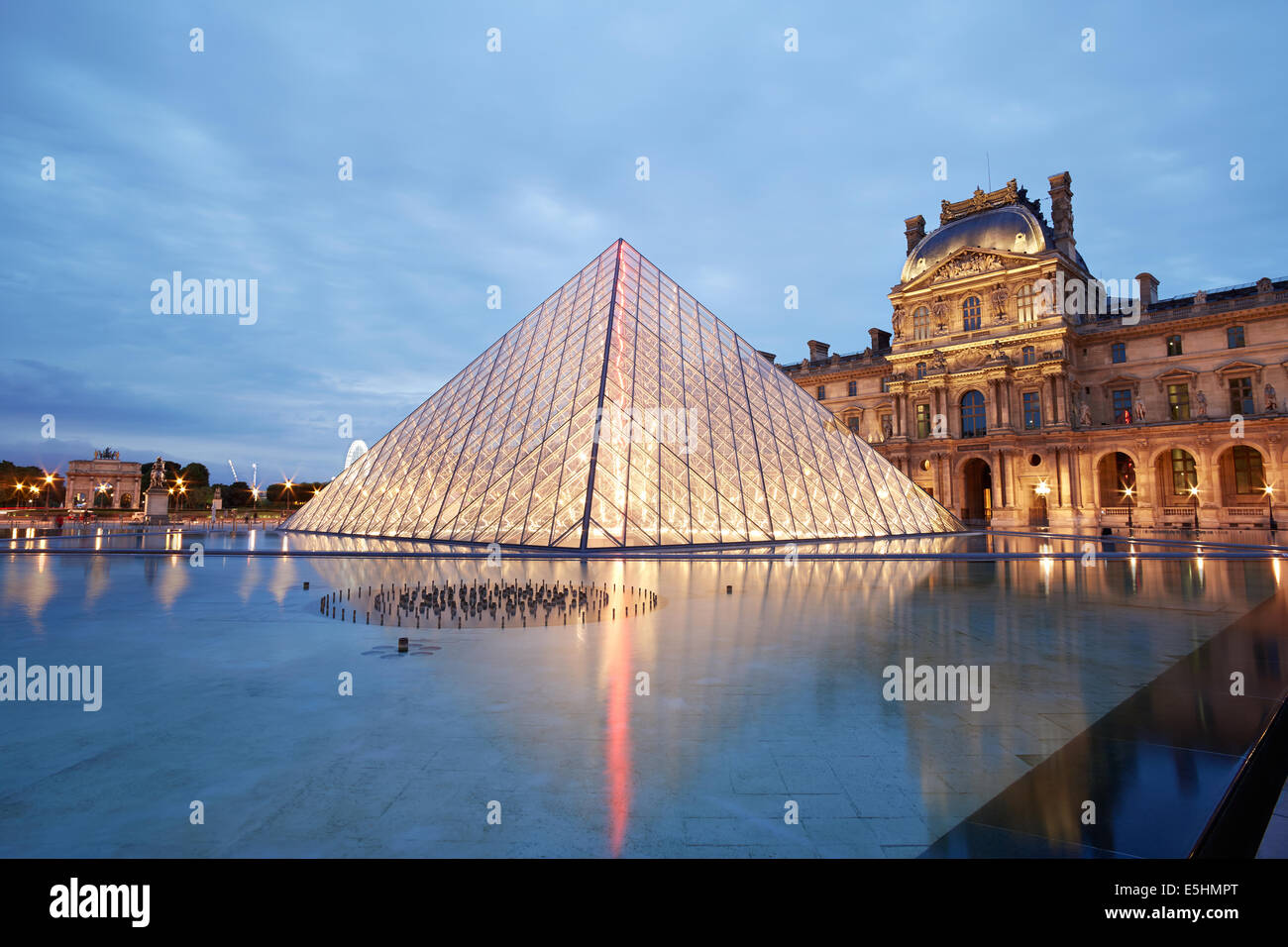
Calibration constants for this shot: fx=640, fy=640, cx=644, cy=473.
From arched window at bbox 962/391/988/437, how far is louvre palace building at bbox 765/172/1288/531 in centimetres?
10

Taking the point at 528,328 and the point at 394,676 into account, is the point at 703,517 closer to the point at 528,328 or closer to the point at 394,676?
the point at 528,328

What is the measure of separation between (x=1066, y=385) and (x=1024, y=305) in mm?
6889

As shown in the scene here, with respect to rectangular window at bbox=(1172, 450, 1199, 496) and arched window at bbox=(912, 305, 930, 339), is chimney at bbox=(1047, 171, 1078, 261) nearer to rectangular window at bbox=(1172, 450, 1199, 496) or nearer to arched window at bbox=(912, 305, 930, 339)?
arched window at bbox=(912, 305, 930, 339)

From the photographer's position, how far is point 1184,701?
5590 mm

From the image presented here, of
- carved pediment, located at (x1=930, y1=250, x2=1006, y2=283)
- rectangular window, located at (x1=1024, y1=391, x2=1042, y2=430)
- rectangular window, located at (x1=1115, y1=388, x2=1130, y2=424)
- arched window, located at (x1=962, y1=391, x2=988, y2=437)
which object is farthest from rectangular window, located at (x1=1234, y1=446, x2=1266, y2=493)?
carved pediment, located at (x1=930, y1=250, x2=1006, y2=283)

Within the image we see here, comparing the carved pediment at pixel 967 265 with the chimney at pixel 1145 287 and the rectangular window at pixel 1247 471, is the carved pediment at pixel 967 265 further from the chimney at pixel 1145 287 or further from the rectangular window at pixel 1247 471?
the rectangular window at pixel 1247 471

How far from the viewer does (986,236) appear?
2008 inches

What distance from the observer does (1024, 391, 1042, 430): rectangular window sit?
4753cm

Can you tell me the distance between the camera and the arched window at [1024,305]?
158 ft

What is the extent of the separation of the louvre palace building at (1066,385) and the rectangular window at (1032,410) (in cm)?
11

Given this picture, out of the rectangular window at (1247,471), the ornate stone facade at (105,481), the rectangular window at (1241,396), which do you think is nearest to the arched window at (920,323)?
the rectangular window at (1241,396)

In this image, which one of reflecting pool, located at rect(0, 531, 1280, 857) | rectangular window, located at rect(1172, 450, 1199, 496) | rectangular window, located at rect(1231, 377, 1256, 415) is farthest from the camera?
rectangular window, located at rect(1172, 450, 1199, 496)

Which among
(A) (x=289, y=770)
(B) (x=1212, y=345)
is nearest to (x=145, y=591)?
(A) (x=289, y=770)
